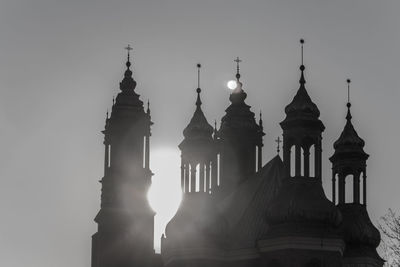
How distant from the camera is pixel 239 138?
98250 millimetres

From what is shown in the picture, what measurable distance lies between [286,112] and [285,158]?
7.80ft

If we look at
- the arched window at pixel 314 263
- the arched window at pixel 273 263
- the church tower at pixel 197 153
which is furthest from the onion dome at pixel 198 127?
the arched window at pixel 314 263

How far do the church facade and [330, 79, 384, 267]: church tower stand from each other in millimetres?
55

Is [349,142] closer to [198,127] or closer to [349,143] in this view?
[349,143]

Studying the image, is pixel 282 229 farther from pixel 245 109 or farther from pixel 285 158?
pixel 245 109

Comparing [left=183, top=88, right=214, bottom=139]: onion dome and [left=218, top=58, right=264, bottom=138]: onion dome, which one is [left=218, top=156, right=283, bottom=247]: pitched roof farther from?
[left=218, top=58, right=264, bottom=138]: onion dome

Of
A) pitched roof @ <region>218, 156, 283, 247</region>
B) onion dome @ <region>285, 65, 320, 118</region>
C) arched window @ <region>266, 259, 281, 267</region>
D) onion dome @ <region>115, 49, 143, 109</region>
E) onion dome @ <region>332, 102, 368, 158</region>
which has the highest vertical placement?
onion dome @ <region>115, 49, 143, 109</region>

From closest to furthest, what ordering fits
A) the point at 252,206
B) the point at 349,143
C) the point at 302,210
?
the point at 302,210 → the point at 252,206 → the point at 349,143

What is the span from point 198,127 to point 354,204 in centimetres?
999

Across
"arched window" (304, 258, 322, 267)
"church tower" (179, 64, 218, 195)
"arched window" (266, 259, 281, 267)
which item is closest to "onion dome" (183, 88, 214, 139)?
"church tower" (179, 64, 218, 195)

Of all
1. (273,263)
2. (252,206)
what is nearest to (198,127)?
(252,206)

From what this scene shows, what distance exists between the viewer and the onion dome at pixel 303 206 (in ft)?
247

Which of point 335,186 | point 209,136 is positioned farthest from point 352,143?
point 209,136

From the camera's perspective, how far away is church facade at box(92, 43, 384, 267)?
249 ft
